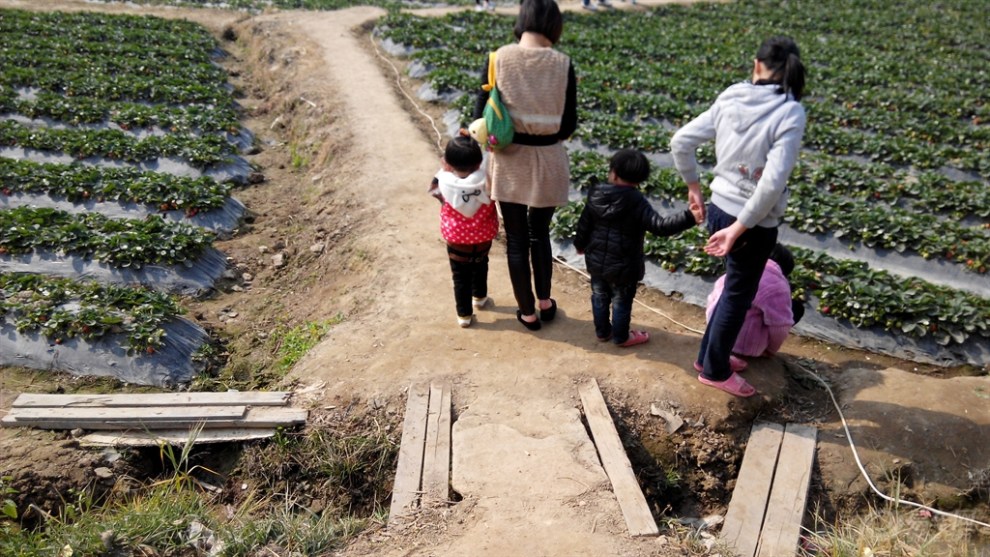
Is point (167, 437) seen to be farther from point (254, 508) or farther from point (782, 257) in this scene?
point (782, 257)

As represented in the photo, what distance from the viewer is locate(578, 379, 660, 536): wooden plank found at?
3.91 meters

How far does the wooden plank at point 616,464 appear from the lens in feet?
12.8

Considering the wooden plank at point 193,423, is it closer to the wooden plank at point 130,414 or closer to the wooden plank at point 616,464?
the wooden plank at point 130,414

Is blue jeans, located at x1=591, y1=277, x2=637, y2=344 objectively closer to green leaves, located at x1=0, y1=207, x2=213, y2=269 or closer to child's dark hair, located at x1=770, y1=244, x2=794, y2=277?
child's dark hair, located at x1=770, y1=244, x2=794, y2=277

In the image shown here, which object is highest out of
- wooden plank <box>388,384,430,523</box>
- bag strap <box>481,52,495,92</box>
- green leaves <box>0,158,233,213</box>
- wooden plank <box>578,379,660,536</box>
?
bag strap <box>481,52,495,92</box>

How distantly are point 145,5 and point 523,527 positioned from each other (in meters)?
22.0

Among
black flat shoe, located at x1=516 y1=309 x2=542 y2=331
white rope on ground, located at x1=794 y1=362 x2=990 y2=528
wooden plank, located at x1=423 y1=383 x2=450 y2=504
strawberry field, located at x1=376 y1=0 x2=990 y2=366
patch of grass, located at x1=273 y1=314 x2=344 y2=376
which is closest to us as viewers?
wooden plank, located at x1=423 y1=383 x2=450 y2=504

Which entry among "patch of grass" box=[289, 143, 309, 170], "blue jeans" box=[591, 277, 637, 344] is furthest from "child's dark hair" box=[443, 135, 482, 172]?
"patch of grass" box=[289, 143, 309, 170]

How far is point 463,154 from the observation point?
5.12 meters

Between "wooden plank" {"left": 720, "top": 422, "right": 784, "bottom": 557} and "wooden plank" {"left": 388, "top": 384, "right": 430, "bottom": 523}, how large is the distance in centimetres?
183

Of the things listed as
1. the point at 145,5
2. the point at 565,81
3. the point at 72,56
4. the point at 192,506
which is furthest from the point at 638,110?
the point at 145,5

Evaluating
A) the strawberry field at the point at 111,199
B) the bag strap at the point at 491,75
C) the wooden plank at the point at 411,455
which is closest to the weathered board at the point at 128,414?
the strawberry field at the point at 111,199

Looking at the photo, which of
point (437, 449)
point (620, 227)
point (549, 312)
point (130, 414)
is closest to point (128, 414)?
point (130, 414)

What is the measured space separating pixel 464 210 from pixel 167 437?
2.60 meters
